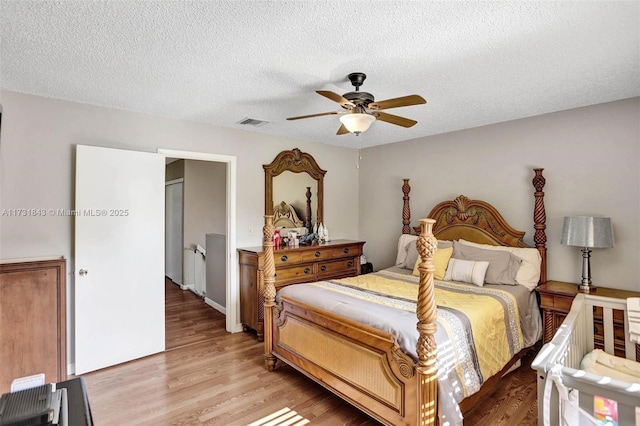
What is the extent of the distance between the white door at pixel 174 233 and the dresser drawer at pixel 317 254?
3069 millimetres

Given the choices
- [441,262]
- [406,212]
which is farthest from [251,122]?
[441,262]

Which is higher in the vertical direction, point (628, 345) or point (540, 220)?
point (540, 220)

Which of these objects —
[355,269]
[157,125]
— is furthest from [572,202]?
[157,125]

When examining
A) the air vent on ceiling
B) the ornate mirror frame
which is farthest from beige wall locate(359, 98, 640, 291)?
the air vent on ceiling

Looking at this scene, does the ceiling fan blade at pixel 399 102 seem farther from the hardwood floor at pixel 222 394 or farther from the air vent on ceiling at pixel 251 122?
the hardwood floor at pixel 222 394

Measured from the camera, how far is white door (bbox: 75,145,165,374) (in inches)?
115

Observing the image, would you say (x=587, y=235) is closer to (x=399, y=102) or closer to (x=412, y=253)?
(x=412, y=253)

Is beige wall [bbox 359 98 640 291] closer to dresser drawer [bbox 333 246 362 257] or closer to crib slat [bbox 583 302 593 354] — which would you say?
crib slat [bbox 583 302 593 354]

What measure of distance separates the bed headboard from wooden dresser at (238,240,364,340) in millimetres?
1234

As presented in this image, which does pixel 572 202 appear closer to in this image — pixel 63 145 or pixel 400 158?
pixel 400 158

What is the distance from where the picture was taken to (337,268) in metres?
4.36

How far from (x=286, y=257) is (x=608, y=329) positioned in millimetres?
2993

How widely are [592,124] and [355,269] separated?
310 centimetres

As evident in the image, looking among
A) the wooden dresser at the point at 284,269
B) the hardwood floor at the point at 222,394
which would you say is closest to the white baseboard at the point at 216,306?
the wooden dresser at the point at 284,269
